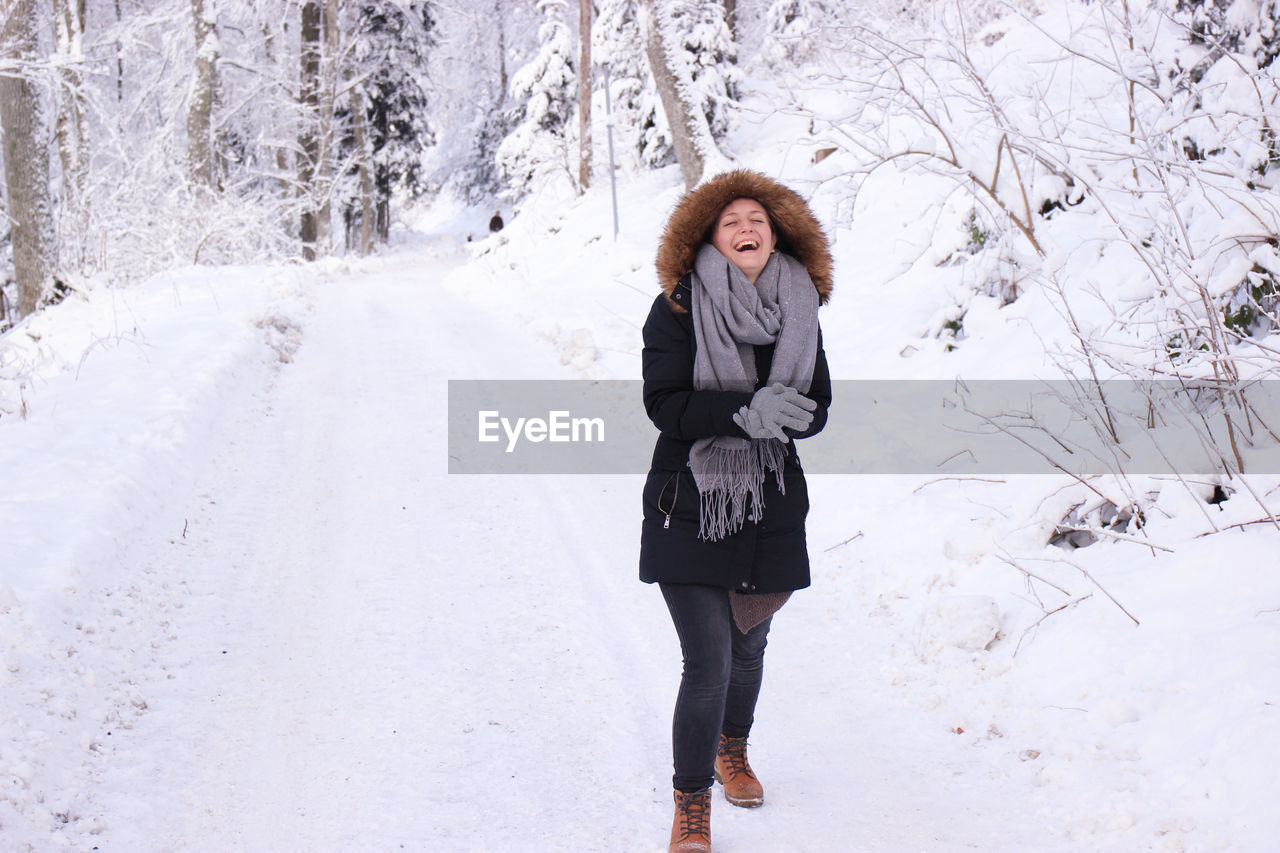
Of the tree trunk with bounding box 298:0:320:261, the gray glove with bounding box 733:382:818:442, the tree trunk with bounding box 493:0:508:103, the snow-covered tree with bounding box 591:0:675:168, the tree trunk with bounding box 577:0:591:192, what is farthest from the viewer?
the tree trunk with bounding box 493:0:508:103

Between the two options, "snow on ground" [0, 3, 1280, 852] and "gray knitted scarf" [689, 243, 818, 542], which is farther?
"snow on ground" [0, 3, 1280, 852]

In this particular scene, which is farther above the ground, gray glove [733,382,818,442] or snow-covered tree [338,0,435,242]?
snow-covered tree [338,0,435,242]

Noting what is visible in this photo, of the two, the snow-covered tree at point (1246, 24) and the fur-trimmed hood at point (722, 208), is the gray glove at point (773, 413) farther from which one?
the snow-covered tree at point (1246, 24)

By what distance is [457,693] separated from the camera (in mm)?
3768

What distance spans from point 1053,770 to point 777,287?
1937 mm

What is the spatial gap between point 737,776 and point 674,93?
36.0 feet

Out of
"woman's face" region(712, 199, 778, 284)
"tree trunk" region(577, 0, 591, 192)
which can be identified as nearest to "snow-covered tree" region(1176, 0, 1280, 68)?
"woman's face" region(712, 199, 778, 284)

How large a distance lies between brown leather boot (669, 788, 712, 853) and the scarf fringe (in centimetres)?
82

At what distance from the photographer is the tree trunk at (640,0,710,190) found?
1206 centimetres

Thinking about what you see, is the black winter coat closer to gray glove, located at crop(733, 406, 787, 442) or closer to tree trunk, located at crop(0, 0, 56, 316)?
gray glove, located at crop(733, 406, 787, 442)

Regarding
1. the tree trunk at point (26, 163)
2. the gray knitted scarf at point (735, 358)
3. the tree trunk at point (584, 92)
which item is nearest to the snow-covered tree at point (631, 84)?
the tree trunk at point (584, 92)

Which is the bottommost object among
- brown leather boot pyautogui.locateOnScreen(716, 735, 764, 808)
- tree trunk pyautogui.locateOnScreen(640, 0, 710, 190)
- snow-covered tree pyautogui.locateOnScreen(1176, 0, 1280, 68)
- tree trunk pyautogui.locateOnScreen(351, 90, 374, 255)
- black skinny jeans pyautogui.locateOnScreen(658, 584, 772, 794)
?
brown leather boot pyautogui.locateOnScreen(716, 735, 764, 808)

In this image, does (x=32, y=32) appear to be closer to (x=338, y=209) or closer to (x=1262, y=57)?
(x=1262, y=57)

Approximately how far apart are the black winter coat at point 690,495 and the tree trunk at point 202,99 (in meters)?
15.8
